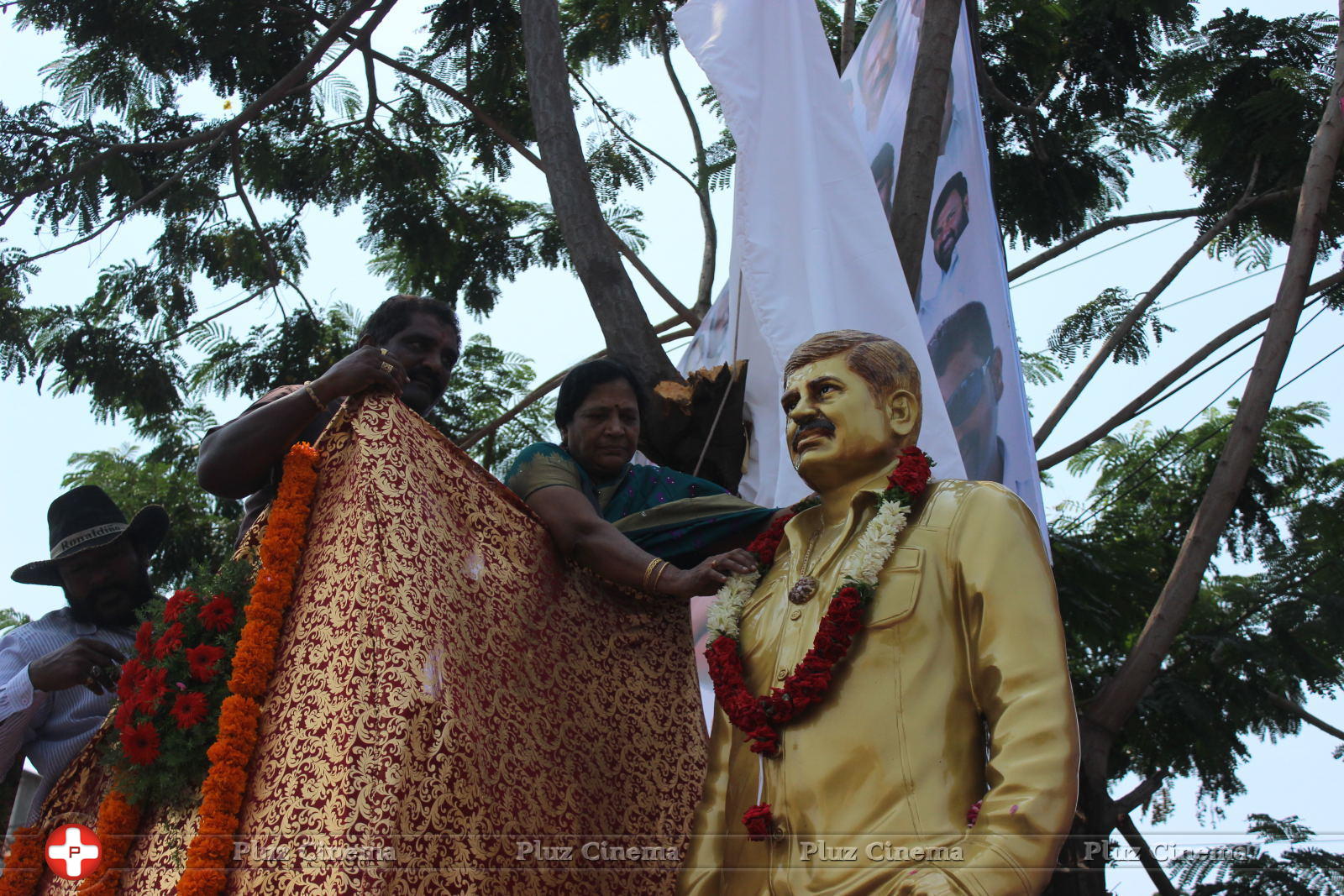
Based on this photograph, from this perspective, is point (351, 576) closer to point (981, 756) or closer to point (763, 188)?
point (981, 756)

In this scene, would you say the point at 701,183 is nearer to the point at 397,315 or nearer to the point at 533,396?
the point at 533,396

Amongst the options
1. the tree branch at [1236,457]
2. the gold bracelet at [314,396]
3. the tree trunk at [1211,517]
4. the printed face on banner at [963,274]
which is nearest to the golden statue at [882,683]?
the gold bracelet at [314,396]

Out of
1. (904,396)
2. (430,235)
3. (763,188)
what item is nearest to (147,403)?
(430,235)

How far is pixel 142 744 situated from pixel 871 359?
2.21 metres

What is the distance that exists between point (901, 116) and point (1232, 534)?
3589 mm

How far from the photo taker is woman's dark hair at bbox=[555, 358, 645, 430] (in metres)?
4.61

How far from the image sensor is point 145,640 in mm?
3918

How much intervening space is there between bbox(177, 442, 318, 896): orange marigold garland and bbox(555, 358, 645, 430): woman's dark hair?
92 cm

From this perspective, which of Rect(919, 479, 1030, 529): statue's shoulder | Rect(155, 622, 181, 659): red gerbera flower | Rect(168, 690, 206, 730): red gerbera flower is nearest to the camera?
Rect(919, 479, 1030, 529): statue's shoulder

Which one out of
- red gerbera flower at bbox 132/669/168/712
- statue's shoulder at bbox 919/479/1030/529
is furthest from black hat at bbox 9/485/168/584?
statue's shoulder at bbox 919/479/1030/529

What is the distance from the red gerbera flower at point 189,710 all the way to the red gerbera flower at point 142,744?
72 mm

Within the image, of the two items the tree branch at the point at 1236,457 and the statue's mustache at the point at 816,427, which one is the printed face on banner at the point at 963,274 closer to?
the tree branch at the point at 1236,457

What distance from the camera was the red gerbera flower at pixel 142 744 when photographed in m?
3.65

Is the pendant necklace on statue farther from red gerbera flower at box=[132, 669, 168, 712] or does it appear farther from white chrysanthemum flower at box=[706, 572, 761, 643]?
red gerbera flower at box=[132, 669, 168, 712]
